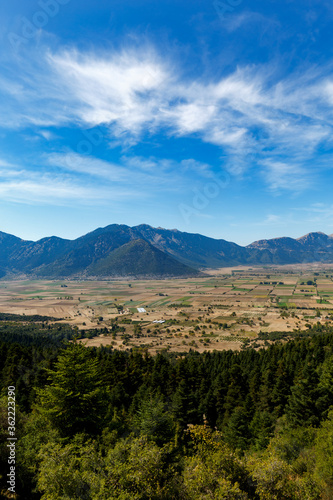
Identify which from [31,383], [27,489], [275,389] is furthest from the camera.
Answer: [31,383]

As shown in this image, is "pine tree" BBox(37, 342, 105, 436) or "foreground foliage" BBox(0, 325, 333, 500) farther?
"pine tree" BBox(37, 342, 105, 436)

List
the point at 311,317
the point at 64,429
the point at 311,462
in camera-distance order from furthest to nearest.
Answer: the point at 311,317, the point at 64,429, the point at 311,462

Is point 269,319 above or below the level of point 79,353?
below

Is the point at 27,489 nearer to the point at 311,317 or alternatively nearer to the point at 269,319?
the point at 269,319

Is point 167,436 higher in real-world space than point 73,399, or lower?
lower

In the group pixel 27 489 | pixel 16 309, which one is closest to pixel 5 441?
pixel 27 489

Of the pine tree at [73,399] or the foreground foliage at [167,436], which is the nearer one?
the foreground foliage at [167,436]

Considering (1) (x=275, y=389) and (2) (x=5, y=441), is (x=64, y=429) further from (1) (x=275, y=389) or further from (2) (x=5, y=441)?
(1) (x=275, y=389)

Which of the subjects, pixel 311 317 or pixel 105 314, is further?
pixel 105 314

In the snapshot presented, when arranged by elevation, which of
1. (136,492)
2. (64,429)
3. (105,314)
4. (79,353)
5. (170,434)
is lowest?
(105,314)

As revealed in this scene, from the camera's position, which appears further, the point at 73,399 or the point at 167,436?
the point at 167,436
